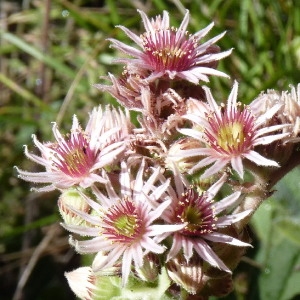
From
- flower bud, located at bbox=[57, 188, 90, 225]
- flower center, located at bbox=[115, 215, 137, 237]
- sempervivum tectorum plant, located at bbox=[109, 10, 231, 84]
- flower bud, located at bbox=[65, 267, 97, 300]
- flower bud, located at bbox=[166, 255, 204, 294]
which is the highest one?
sempervivum tectorum plant, located at bbox=[109, 10, 231, 84]

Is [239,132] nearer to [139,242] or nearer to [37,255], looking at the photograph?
[139,242]

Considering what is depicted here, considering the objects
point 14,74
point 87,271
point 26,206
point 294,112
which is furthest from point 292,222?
point 14,74

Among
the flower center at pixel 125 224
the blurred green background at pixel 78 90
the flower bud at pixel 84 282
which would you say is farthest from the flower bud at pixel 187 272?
the blurred green background at pixel 78 90

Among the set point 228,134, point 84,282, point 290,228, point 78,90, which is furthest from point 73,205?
point 78,90

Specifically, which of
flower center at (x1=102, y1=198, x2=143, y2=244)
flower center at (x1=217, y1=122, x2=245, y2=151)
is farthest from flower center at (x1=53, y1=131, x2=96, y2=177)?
flower center at (x1=217, y1=122, x2=245, y2=151)

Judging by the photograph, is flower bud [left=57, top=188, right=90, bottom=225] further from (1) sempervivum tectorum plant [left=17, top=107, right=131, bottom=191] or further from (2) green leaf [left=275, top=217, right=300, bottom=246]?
(2) green leaf [left=275, top=217, right=300, bottom=246]
